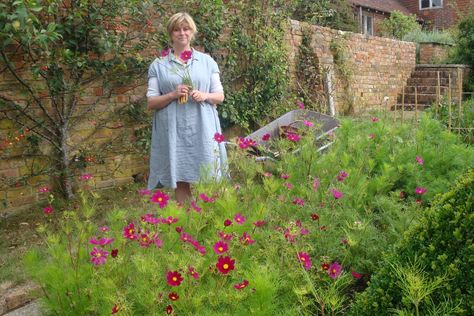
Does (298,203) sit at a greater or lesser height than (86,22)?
lesser

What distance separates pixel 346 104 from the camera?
10.5 metres

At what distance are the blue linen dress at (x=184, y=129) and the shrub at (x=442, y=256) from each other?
6.67 ft

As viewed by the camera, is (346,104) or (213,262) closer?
(213,262)

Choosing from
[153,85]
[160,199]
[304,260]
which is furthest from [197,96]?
[304,260]

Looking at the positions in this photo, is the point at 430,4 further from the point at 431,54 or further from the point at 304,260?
the point at 304,260

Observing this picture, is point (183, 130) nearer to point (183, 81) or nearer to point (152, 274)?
point (183, 81)

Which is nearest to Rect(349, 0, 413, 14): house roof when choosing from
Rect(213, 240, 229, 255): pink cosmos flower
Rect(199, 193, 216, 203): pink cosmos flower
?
Rect(199, 193, 216, 203): pink cosmos flower

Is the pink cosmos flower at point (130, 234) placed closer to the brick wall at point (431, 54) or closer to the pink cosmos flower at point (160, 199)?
the pink cosmos flower at point (160, 199)

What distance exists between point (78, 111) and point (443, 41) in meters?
15.5

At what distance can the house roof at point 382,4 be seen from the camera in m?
22.4

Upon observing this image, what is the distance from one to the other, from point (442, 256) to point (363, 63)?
34.4ft

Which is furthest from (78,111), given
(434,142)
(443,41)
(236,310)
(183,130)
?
(443,41)

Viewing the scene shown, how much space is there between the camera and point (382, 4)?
24.5m

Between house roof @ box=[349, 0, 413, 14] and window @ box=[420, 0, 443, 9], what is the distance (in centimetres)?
90
